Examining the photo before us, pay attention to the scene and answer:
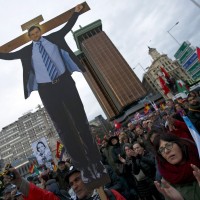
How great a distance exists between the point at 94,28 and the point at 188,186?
349ft

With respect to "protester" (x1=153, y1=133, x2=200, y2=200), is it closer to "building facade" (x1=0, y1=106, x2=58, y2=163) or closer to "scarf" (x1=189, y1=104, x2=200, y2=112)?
"scarf" (x1=189, y1=104, x2=200, y2=112)

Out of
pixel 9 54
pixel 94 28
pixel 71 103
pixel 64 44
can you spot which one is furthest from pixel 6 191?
pixel 94 28

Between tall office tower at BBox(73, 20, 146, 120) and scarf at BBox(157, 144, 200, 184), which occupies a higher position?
tall office tower at BBox(73, 20, 146, 120)

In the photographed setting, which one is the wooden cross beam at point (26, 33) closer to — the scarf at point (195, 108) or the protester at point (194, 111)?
the protester at point (194, 111)

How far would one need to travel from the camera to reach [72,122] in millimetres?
3678

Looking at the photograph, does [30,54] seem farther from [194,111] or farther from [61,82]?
[194,111]

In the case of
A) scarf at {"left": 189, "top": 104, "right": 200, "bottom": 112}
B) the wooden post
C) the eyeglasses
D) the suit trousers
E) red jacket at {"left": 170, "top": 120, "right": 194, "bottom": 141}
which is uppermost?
the suit trousers

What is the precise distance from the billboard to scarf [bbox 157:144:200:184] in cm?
895

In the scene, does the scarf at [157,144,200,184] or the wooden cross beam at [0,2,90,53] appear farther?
the wooden cross beam at [0,2,90,53]

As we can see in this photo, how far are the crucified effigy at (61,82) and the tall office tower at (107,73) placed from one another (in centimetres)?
8931

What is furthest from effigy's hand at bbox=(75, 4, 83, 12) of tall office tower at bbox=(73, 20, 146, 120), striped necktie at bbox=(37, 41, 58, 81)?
tall office tower at bbox=(73, 20, 146, 120)

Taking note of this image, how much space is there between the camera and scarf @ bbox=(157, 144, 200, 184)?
2582mm

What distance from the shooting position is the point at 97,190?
3.15 metres

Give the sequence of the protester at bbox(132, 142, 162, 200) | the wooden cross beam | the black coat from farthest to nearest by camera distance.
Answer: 1. the protester at bbox(132, 142, 162, 200)
2. the wooden cross beam
3. the black coat
